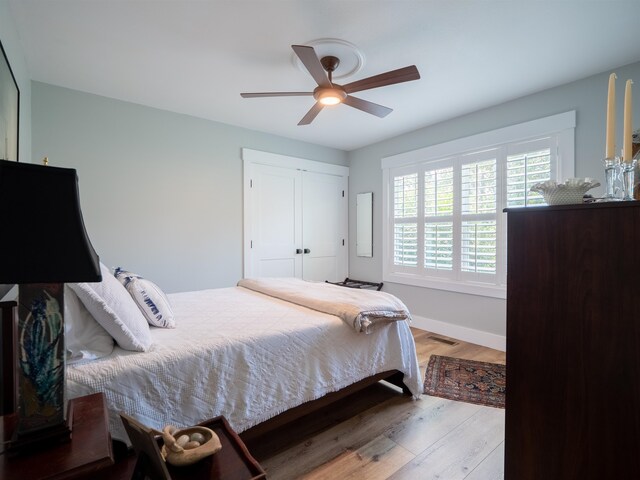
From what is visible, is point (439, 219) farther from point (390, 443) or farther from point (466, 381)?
point (390, 443)

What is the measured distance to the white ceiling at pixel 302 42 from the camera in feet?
6.03

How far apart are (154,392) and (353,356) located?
1.11 m

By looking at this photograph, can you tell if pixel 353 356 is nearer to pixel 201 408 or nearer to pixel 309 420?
pixel 309 420

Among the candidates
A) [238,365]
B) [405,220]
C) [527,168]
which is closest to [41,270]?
[238,365]

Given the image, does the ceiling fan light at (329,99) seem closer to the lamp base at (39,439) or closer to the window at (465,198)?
the window at (465,198)

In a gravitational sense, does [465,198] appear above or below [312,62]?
below

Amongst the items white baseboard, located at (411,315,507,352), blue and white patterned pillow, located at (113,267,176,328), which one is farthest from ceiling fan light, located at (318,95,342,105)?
white baseboard, located at (411,315,507,352)

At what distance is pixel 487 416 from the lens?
6.64ft

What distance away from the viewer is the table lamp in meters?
0.70

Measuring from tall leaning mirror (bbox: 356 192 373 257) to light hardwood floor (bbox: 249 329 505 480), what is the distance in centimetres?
259

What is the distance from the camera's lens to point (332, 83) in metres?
2.19

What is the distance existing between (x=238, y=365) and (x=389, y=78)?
6.22ft

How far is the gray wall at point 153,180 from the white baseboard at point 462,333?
2384 millimetres

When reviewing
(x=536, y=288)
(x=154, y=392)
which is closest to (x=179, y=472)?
(x=154, y=392)
